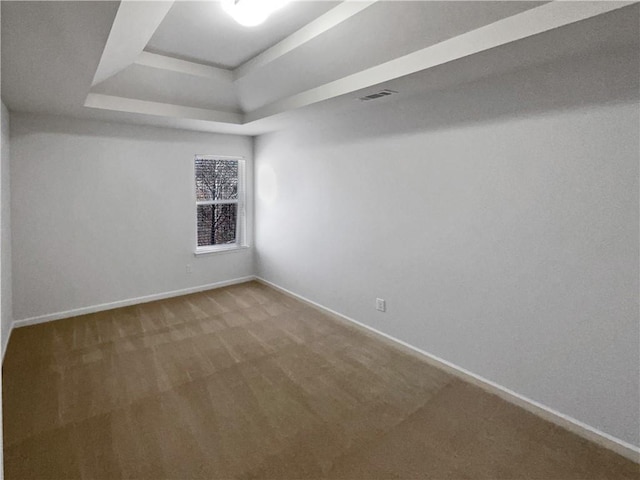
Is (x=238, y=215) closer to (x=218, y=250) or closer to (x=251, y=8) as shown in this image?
(x=218, y=250)

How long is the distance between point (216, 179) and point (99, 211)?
162cm

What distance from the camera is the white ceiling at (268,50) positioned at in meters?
1.92

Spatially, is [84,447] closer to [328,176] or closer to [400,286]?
[400,286]

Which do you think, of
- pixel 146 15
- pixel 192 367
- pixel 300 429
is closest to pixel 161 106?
pixel 146 15

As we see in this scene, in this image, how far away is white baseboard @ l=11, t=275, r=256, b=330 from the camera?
402 cm

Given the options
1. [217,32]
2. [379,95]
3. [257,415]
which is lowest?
[257,415]

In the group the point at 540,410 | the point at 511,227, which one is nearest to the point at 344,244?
the point at 511,227

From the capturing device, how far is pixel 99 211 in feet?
14.3

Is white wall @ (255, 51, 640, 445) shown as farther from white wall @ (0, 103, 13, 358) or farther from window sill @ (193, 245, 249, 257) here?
white wall @ (0, 103, 13, 358)

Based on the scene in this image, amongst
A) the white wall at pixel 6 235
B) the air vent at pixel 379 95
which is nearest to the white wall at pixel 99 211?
the white wall at pixel 6 235

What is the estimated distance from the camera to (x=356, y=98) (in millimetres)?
3238

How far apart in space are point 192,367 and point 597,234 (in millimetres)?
3062

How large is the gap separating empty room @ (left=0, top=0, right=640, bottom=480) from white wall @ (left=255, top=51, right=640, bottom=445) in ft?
0.05

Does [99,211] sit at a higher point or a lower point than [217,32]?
lower
